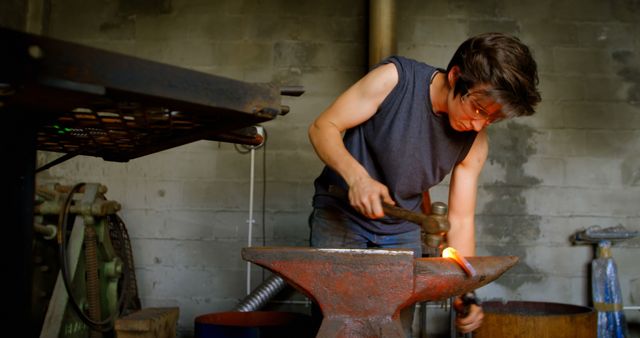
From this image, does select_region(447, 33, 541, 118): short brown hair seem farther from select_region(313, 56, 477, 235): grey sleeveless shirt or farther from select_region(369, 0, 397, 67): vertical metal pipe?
select_region(369, 0, 397, 67): vertical metal pipe

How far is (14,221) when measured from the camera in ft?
3.02

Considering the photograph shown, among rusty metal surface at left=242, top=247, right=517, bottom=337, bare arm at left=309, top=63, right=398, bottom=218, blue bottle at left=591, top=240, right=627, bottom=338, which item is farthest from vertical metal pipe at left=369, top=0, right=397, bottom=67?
rusty metal surface at left=242, top=247, right=517, bottom=337

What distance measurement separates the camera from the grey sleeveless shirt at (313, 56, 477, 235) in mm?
1776

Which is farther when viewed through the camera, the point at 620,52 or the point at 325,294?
the point at 620,52

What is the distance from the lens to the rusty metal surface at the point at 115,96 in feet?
2.46

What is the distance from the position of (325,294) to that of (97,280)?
174 centimetres

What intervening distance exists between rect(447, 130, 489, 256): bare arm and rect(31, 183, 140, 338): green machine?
1.60 m

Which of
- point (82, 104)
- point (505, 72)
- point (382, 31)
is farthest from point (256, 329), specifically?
point (382, 31)

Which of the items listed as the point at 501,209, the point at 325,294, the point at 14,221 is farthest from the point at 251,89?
the point at 501,209

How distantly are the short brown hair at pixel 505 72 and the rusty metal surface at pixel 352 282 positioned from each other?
0.56 metres

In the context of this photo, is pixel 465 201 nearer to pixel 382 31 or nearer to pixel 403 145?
pixel 403 145

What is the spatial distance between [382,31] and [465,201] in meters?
1.36

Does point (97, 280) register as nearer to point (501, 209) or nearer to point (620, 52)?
point (501, 209)

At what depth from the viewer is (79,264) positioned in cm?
275
